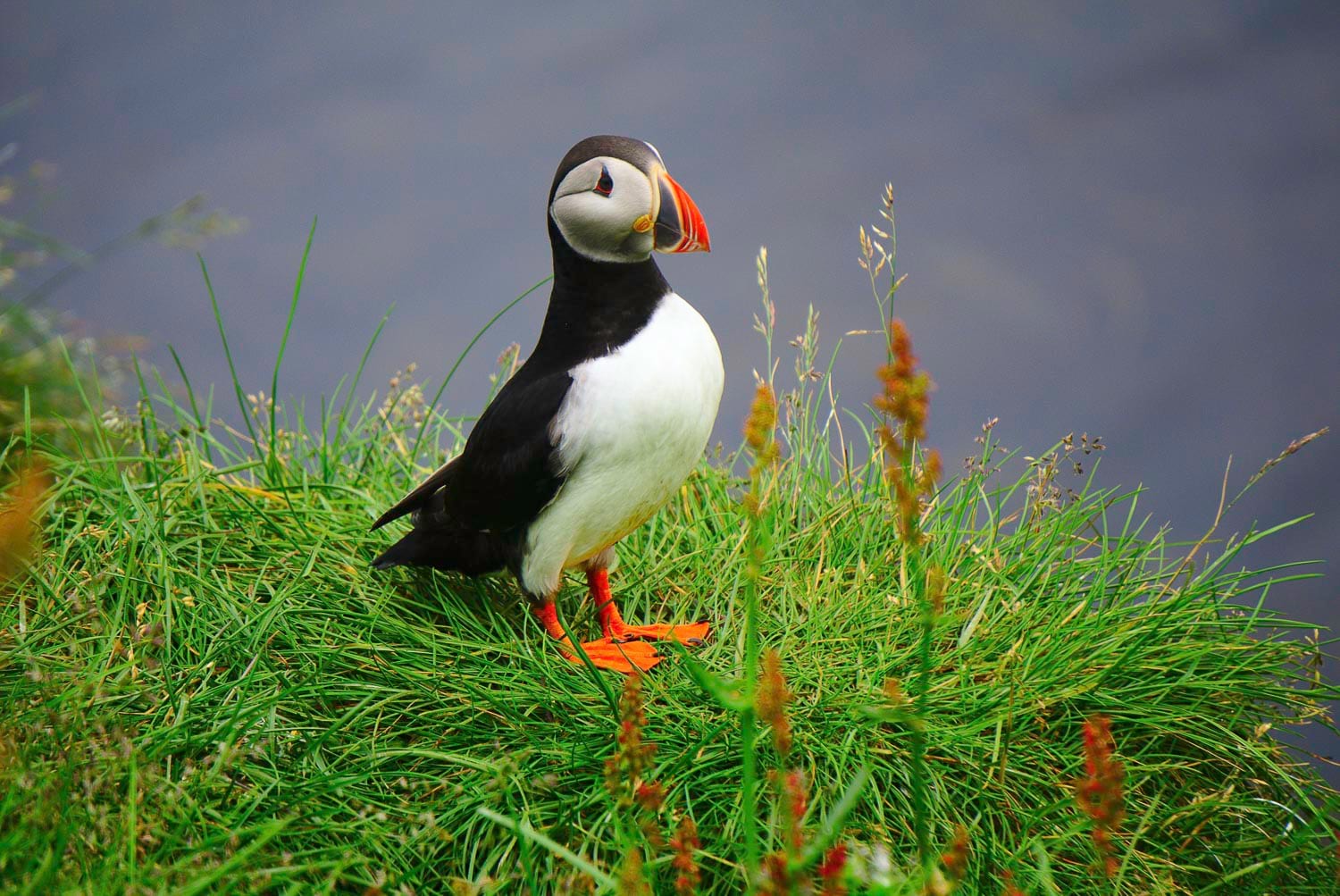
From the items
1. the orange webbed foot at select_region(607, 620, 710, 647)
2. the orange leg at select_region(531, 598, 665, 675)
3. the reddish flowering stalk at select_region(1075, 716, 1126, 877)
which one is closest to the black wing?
the orange leg at select_region(531, 598, 665, 675)

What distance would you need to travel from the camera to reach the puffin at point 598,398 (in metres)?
3.06

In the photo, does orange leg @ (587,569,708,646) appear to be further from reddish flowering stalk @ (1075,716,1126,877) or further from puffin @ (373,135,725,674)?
reddish flowering stalk @ (1075,716,1126,877)

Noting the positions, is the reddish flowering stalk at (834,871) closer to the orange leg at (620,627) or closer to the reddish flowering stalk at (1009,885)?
the reddish flowering stalk at (1009,885)

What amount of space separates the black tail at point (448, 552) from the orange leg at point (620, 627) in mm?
Result: 378

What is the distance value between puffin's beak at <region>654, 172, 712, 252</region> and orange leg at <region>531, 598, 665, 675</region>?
119cm

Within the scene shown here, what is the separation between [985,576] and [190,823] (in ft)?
8.75

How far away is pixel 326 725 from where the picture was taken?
10.2 ft

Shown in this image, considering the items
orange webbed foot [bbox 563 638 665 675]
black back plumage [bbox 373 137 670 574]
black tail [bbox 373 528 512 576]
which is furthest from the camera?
black tail [bbox 373 528 512 576]

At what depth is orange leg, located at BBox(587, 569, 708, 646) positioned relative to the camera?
3.59 meters

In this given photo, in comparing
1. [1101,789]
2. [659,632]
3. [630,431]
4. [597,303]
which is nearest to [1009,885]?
[1101,789]

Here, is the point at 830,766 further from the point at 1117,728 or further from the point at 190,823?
the point at 190,823

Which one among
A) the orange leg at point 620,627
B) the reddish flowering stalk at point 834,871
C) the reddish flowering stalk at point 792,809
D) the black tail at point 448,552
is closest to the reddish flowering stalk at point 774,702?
the reddish flowering stalk at point 792,809

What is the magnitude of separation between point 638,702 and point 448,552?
6.70ft

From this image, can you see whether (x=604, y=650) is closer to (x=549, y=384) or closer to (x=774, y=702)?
(x=549, y=384)
